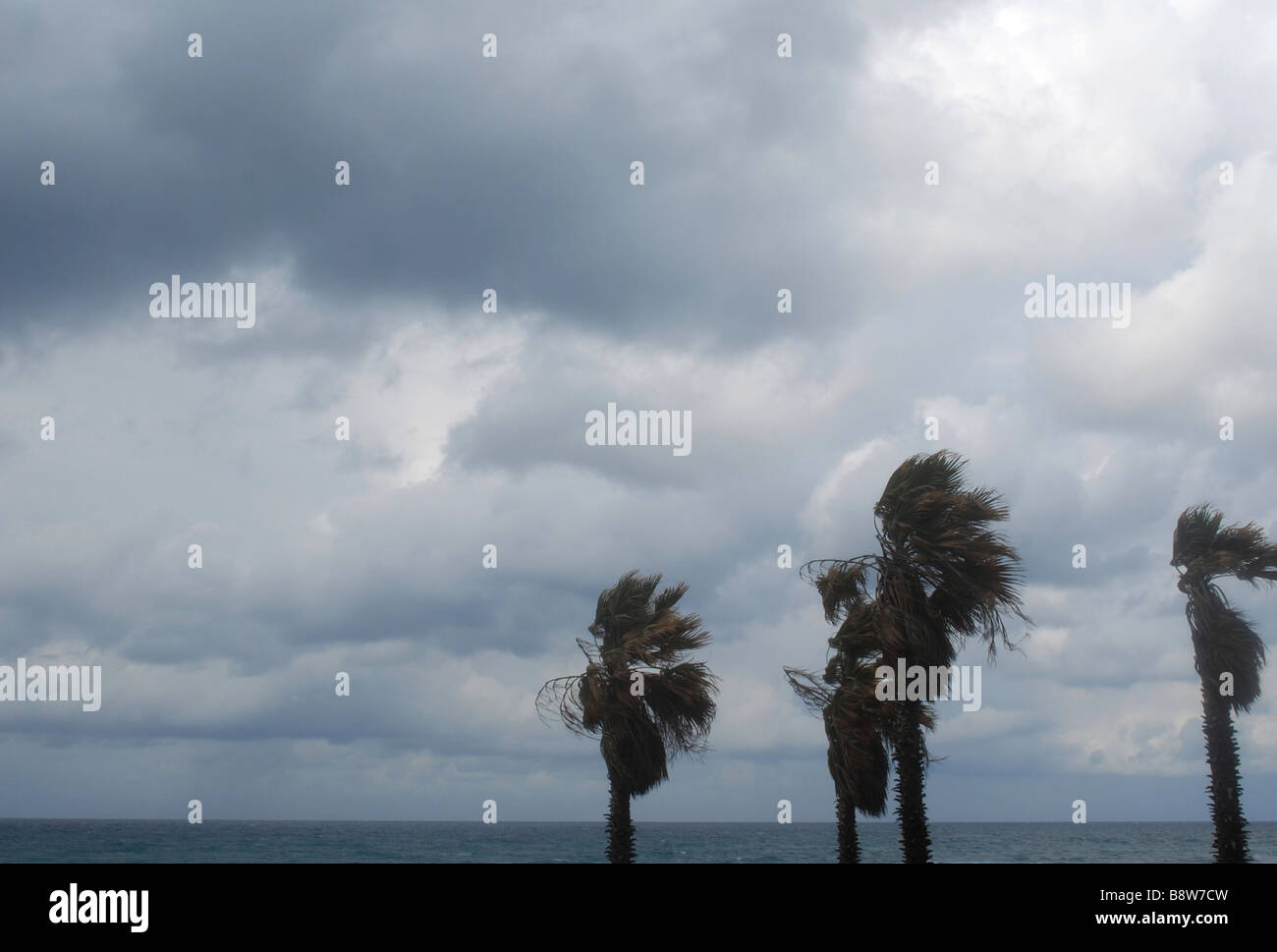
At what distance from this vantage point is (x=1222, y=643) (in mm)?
22938

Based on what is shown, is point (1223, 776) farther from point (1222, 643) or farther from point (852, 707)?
point (852, 707)

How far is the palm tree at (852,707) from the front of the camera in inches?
816

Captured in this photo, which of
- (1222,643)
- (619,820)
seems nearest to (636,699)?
(619,820)

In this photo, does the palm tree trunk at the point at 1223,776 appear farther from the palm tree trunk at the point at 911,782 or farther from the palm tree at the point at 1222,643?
the palm tree trunk at the point at 911,782

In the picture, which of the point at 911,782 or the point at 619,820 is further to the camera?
the point at 619,820

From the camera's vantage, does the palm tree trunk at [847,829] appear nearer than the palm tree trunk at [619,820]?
Yes

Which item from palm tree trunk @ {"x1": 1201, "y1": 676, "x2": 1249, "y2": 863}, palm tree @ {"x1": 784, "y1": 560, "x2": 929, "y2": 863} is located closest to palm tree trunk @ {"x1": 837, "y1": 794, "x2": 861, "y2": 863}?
palm tree @ {"x1": 784, "y1": 560, "x2": 929, "y2": 863}

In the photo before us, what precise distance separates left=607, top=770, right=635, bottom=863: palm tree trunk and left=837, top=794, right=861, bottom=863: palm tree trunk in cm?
451

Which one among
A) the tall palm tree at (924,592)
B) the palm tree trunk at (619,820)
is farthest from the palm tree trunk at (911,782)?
the palm tree trunk at (619,820)

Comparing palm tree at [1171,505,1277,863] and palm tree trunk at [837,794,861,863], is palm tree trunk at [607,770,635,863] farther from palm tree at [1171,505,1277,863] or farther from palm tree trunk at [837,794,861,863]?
palm tree at [1171,505,1277,863]

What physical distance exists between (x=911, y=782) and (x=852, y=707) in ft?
5.96

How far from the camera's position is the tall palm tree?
19.8m
